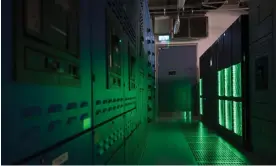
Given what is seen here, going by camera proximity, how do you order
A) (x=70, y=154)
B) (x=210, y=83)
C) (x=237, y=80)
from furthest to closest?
(x=210, y=83) → (x=237, y=80) → (x=70, y=154)

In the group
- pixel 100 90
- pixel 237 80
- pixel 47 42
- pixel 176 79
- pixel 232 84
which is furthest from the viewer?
pixel 176 79

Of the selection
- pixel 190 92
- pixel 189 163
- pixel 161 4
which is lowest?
pixel 189 163

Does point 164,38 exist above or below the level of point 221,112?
above

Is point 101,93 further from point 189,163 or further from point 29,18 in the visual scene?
point 189,163

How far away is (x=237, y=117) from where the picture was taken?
423 cm

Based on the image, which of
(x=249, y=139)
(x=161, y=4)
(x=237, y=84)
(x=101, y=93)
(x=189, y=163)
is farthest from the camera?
(x=161, y=4)

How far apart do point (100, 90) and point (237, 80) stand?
333 cm

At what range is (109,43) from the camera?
161cm

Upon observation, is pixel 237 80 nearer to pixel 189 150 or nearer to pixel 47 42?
pixel 189 150

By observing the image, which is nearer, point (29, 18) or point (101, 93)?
point (29, 18)

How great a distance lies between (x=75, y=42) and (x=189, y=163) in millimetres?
2898

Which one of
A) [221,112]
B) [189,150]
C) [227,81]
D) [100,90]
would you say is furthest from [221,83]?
[100,90]

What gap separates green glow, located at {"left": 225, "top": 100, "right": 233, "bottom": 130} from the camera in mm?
4555

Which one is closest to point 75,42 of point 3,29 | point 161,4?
point 3,29
